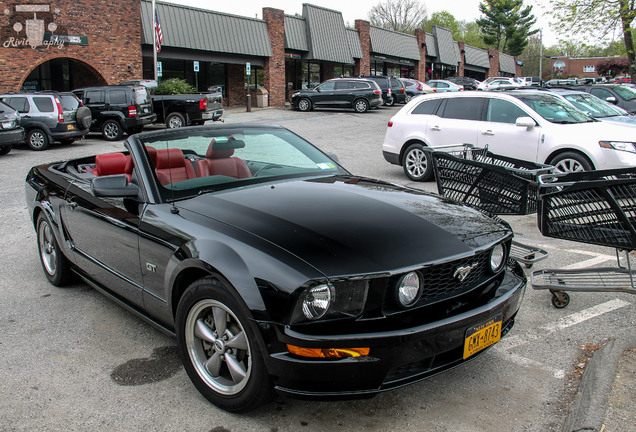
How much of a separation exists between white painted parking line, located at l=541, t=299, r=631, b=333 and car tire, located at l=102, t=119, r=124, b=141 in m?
16.9

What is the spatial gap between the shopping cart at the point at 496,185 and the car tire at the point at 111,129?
15.1 m

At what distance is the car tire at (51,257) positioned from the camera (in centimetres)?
495

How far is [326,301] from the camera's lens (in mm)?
2600

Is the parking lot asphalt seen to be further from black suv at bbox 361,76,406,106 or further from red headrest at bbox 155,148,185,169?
black suv at bbox 361,76,406,106

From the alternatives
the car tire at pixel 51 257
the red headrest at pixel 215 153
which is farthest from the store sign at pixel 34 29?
the red headrest at pixel 215 153

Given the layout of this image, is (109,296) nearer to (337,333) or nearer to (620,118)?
(337,333)

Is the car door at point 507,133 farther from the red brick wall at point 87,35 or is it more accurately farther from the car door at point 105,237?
the red brick wall at point 87,35

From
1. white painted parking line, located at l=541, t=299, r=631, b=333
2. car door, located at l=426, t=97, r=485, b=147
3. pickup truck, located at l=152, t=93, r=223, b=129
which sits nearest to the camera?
white painted parking line, located at l=541, t=299, r=631, b=333

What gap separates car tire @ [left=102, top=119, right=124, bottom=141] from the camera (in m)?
18.5

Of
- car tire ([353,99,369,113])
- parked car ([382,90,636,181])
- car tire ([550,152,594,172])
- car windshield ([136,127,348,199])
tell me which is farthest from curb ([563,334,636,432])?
car tire ([353,99,369,113])

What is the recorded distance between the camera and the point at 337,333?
2.57 m

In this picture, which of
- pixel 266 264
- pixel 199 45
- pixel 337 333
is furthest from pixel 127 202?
pixel 199 45

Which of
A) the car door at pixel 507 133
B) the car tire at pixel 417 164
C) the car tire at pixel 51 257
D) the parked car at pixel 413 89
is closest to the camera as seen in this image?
the car tire at pixel 51 257

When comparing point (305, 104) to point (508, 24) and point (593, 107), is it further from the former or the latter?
point (508, 24)
